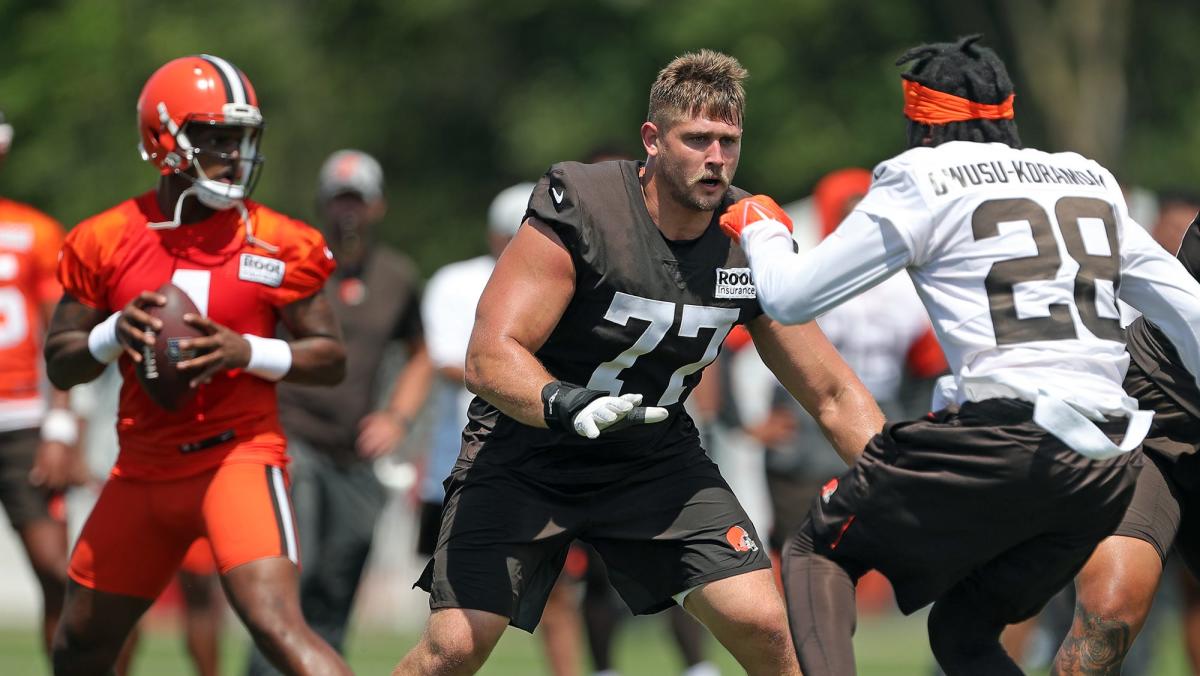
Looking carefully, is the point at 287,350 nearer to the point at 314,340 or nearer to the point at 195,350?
the point at 314,340

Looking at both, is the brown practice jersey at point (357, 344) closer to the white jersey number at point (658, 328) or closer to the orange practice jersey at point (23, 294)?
the orange practice jersey at point (23, 294)

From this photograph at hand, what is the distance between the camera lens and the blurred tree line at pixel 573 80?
21469mm

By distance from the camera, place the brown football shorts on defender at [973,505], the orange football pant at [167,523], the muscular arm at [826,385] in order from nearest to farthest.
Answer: the brown football shorts on defender at [973,505], the muscular arm at [826,385], the orange football pant at [167,523]

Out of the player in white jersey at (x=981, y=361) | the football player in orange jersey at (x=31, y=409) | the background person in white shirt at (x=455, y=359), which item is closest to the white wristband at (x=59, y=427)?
the football player in orange jersey at (x=31, y=409)

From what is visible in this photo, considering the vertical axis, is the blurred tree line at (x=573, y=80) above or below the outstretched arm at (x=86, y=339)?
below

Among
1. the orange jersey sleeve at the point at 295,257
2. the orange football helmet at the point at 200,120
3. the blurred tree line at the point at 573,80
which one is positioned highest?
the orange football helmet at the point at 200,120

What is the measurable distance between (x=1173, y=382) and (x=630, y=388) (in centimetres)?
172

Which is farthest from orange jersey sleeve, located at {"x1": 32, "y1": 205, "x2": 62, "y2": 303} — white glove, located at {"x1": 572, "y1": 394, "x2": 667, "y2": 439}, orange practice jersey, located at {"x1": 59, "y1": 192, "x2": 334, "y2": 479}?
white glove, located at {"x1": 572, "y1": 394, "x2": 667, "y2": 439}

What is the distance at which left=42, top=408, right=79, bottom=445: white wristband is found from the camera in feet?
25.7

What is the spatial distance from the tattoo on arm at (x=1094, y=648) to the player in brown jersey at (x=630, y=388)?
2.73 ft

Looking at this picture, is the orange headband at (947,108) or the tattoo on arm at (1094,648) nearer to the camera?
the orange headband at (947,108)

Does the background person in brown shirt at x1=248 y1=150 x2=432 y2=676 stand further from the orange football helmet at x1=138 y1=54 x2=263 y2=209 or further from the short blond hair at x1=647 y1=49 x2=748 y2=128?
the short blond hair at x1=647 y1=49 x2=748 y2=128

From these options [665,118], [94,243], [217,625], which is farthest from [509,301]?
[217,625]

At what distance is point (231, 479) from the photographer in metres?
5.68
